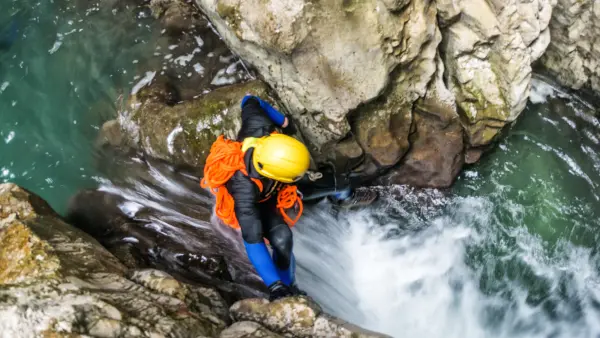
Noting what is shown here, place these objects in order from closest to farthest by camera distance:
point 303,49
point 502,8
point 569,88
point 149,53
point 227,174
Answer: point 227,174 < point 303,49 < point 502,8 < point 569,88 < point 149,53

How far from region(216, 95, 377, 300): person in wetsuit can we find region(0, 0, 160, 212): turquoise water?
278 cm

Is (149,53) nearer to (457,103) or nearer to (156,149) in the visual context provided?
(156,149)

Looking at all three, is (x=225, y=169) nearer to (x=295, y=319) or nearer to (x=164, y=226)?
(x=295, y=319)

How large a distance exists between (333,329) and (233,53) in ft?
14.5

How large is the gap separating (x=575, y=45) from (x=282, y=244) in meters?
4.93

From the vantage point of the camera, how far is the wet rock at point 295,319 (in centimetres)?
393

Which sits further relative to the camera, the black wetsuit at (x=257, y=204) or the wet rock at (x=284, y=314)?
the black wetsuit at (x=257, y=204)

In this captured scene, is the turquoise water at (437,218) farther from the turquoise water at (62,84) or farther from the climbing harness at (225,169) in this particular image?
the climbing harness at (225,169)

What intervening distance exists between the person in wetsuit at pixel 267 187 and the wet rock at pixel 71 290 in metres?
0.80

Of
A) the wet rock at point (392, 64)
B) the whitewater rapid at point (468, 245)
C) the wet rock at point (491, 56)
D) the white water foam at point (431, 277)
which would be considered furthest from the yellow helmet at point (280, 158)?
the wet rock at point (491, 56)

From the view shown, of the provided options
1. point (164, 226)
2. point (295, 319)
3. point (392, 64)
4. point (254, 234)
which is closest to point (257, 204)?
point (254, 234)

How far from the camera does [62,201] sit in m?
6.29

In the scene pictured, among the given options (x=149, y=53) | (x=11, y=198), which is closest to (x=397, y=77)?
(x=149, y=53)

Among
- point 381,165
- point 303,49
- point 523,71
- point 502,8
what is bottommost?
point 381,165
